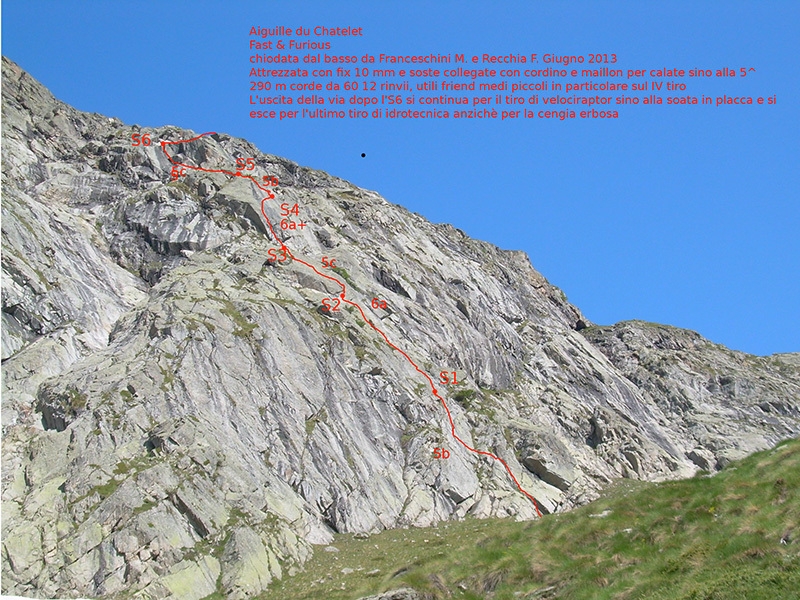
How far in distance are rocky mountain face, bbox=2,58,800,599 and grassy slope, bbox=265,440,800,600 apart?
23.5 m

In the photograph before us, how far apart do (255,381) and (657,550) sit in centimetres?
5134

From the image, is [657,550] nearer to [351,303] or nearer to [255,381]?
[255,381]

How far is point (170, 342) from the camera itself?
69.9 m

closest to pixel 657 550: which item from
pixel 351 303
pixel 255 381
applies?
pixel 255 381

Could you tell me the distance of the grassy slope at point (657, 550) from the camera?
71.1 ft

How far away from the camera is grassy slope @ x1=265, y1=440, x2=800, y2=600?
21.7m

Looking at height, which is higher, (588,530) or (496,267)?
(496,267)

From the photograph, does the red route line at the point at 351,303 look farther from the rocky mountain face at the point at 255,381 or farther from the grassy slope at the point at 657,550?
the grassy slope at the point at 657,550

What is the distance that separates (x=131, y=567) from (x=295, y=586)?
36.8 feet

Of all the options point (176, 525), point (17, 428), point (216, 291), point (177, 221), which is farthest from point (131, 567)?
point (177, 221)

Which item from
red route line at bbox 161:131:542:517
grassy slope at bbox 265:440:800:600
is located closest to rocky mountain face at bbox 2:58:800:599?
red route line at bbox 161:131:542:517

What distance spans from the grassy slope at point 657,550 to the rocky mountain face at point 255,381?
23474 millimetres

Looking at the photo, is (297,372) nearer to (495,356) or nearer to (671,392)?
(495,356)

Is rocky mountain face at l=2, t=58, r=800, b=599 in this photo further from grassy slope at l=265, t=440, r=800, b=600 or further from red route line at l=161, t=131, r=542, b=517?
grassy slope at l=265, t=440, r=800, b=600
